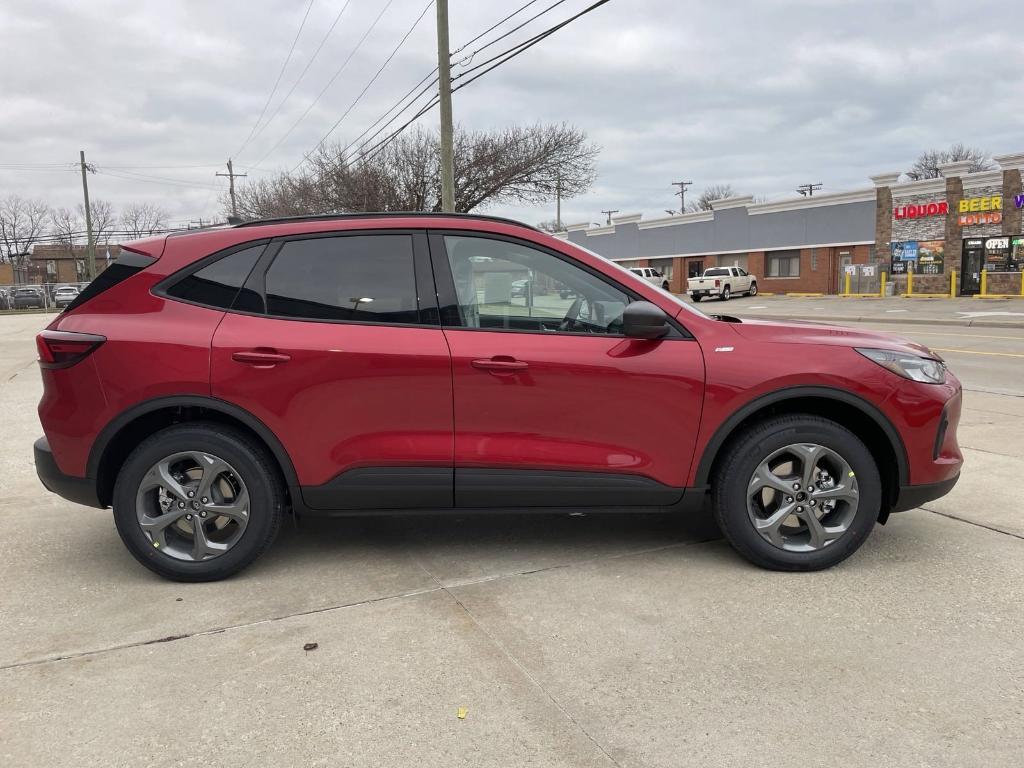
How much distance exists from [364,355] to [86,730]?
5.78 feet

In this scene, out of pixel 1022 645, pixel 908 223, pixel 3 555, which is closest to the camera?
pixel 1022 645

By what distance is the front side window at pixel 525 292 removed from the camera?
12.0 feet

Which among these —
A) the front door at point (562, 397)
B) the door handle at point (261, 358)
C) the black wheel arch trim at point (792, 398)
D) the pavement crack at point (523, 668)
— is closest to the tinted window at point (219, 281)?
the door handle at point (261, 358)

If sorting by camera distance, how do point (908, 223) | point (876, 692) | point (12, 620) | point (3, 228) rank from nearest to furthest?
1. point (876, 692)
2. point (12, 620)
3. point (908, 223)
4. point (3, 228)

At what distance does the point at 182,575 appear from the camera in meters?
3.68

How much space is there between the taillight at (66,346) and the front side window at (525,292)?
1.69m

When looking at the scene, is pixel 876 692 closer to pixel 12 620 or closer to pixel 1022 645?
pixel 1022 645

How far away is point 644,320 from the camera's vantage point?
3494mm

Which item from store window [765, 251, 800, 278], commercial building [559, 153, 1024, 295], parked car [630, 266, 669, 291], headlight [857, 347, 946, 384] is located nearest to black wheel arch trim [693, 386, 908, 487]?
headlight [857, 347, 946, 384]

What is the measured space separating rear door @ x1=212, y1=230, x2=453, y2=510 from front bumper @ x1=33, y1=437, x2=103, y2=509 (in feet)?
2.68

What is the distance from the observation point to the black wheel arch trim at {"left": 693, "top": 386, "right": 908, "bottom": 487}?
3.60 metres

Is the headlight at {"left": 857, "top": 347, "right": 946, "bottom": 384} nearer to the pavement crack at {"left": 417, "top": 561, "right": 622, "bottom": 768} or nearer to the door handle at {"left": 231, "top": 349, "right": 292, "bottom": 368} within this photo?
the pavement crack at {"left": 417, "top": 561, "right": 622, "bottom": 768}

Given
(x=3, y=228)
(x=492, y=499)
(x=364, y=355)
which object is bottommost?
(x=492, y=499)

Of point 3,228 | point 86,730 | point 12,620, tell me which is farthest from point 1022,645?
point 3,228
